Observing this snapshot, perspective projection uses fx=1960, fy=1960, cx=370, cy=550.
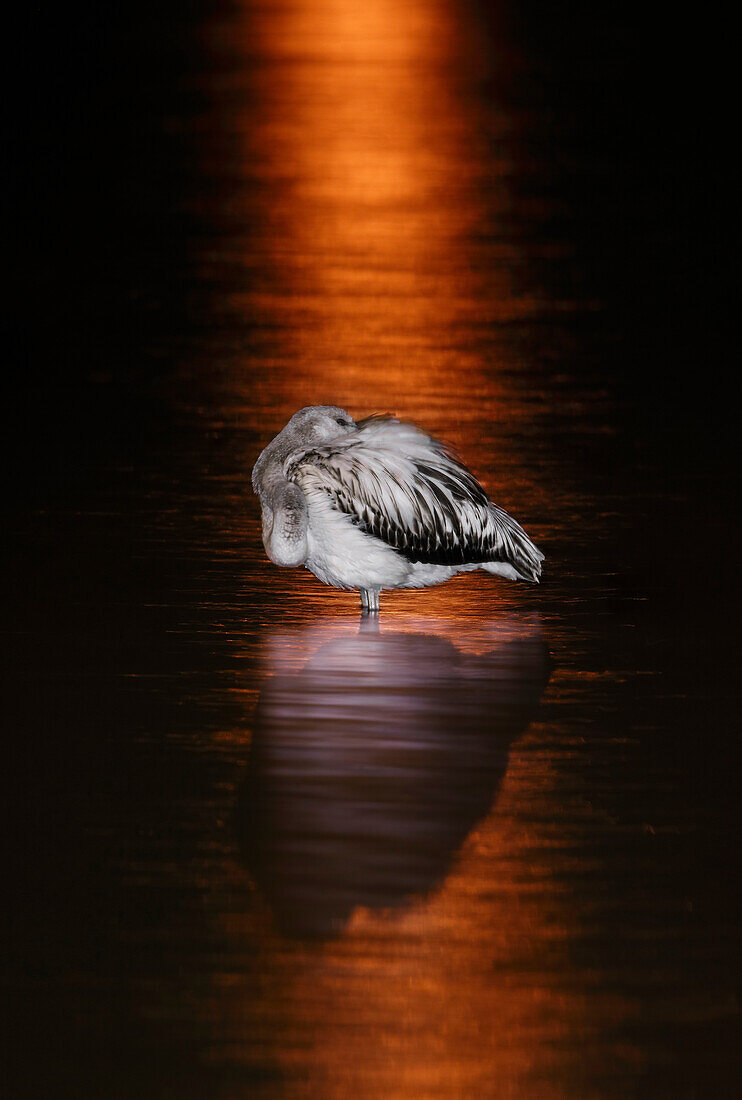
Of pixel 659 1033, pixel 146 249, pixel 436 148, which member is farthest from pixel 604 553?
pixel 436 148

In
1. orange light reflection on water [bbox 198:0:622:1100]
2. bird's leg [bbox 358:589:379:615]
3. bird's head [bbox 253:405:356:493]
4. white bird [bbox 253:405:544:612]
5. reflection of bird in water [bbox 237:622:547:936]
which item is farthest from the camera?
bird's leg [bbox 358:589:379:615]

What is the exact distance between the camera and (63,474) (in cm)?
914

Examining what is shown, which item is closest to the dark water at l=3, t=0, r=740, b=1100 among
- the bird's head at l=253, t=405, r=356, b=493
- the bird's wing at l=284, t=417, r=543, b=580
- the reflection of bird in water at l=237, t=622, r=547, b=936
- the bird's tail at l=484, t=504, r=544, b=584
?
the reflection of bird in water at l=237, t=622, r=547, b=936

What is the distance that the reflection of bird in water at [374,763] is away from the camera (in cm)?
488

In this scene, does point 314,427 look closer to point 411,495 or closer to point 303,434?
point 303,434

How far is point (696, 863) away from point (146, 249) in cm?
1033

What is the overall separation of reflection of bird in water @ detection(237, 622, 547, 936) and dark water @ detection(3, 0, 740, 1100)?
0.6 inches

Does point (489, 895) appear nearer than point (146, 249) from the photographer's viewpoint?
Yes

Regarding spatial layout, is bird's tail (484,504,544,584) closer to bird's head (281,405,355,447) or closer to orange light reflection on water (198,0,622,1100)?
orange light reflection on water (198,0,622,1100)

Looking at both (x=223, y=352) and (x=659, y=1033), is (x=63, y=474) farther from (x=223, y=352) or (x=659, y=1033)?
(x=659, y=1033)

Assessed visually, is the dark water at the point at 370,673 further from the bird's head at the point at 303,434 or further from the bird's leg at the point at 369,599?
the bird's head at the point at 303,434

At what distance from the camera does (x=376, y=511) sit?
6.81 m

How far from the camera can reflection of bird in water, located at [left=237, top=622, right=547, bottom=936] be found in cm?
488

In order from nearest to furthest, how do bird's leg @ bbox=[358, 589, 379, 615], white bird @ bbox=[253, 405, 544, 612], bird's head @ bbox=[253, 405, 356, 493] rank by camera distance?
white bird @ bbox=[253, 405, 544, 612], bird's head @ bbox=[253, 405, 356, 493], bird's leg @ bbox=[358, 589, 379, 615]
